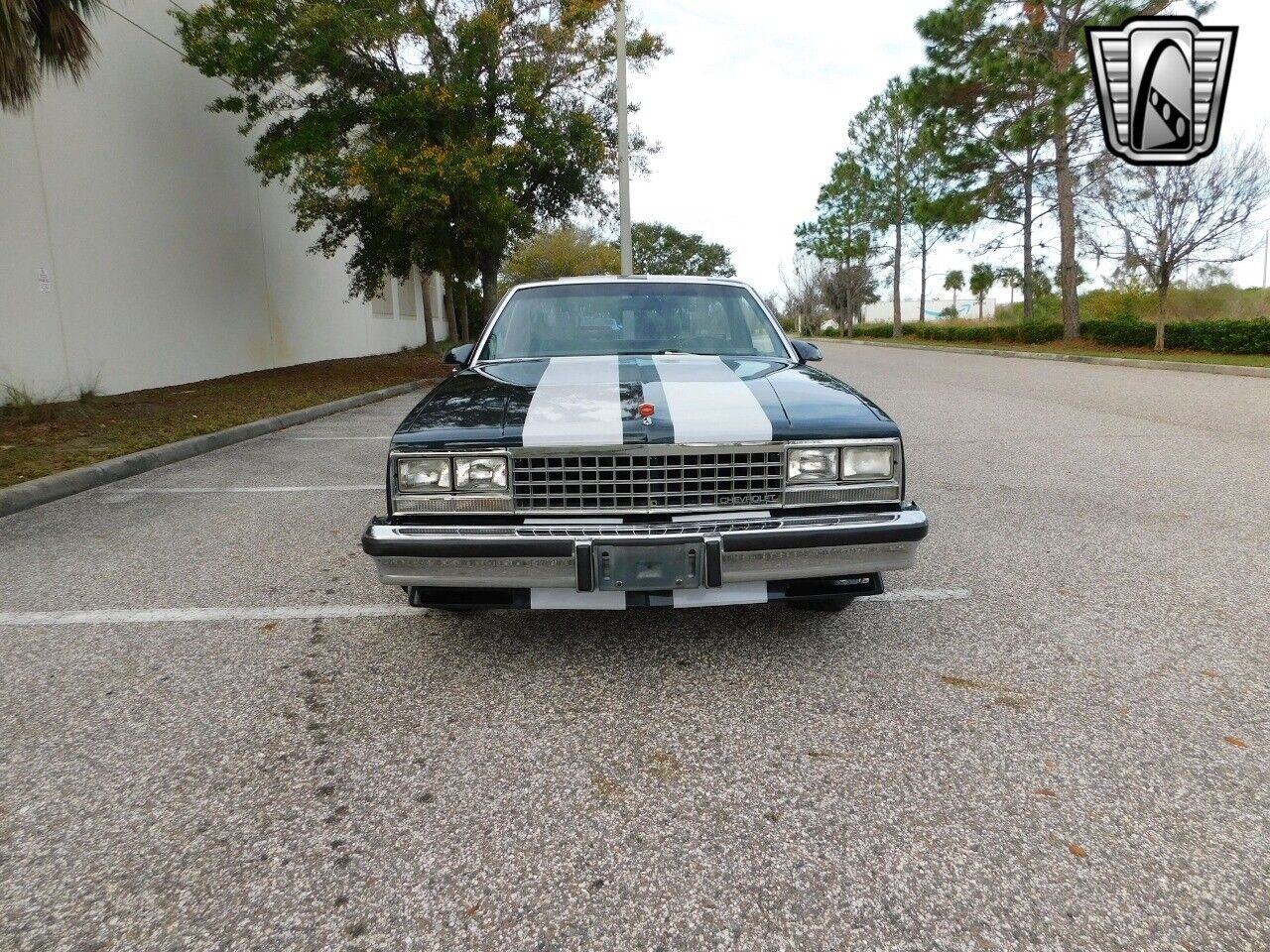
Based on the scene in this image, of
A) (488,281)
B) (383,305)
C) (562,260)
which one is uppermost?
(562,260)

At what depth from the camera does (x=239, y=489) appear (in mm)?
6164

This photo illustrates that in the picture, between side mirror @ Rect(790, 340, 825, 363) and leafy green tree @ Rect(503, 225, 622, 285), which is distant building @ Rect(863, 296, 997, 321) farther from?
Result: side mirror @ Rect(790, 340, 825, 363)

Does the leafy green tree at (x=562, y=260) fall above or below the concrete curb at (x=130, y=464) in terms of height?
above

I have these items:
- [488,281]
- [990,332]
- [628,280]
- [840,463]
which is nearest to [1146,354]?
[990,332]

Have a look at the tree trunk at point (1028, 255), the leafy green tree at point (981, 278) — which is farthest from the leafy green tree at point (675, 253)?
the tree trunk at point (1028, 255)

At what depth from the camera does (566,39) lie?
15734 millimetres

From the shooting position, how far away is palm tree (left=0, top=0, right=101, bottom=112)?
7.35 meters

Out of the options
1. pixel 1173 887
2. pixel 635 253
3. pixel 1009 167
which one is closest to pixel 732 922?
pixel 1173 887

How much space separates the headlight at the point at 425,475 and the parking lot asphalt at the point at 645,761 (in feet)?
2.11

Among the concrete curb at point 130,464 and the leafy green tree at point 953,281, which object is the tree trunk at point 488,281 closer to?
the concrete curb at point 130,464

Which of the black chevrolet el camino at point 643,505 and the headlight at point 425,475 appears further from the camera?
the headlight at point 425,475

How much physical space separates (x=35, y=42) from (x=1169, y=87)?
1656 cm

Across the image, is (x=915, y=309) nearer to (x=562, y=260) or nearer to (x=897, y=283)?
(x=897, y=283)

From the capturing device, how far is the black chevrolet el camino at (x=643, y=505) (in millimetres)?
2637
